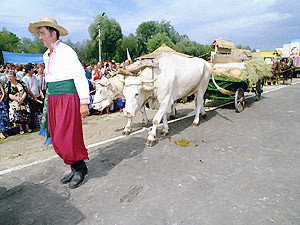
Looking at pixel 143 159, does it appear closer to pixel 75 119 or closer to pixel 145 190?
pixel 145 190

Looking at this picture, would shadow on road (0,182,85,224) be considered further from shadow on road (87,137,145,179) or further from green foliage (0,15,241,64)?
green foliage (0,15,241,64)

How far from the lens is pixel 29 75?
20.5 feet

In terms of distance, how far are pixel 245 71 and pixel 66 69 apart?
6796 millimetres

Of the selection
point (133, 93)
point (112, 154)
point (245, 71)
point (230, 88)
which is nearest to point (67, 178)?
point (112, 154)

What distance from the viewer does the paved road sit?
93.8 inches

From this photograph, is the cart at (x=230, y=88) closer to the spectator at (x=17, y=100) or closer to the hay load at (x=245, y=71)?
the hay load at (x=245, y=71)

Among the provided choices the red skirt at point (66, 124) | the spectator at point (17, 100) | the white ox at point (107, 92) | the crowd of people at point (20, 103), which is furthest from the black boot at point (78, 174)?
the spectator at point (17, 100)

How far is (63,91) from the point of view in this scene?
2.82 metres

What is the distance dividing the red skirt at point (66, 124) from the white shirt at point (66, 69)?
20 cm

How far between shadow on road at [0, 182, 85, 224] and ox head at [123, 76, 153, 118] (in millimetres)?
1953

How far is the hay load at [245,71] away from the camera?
7266 millimetres

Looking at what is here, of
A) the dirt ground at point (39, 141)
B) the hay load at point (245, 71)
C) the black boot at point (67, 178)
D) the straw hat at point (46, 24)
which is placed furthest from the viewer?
the hay load at point (245, 71)

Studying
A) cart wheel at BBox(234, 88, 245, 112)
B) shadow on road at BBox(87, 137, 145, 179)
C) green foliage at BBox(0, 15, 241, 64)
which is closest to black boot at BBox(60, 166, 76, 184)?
shadow on road at BBox(87, 137, 145, 179)

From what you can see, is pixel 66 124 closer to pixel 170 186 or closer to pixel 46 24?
pixel 46 24
